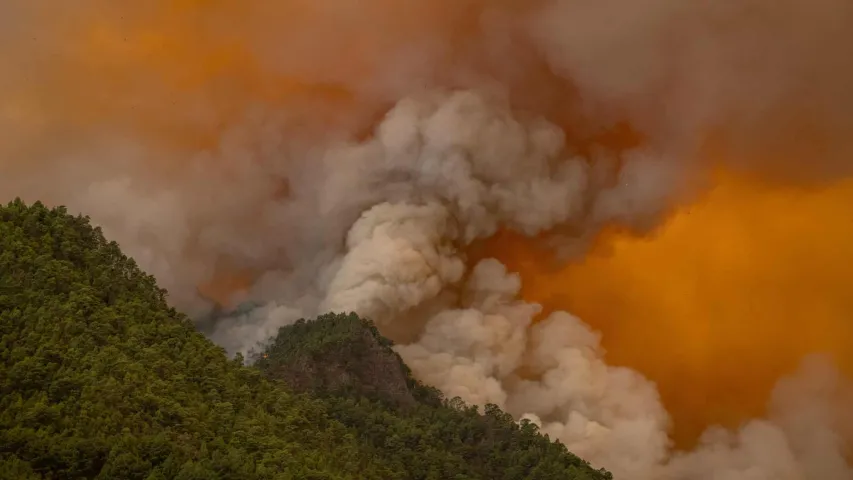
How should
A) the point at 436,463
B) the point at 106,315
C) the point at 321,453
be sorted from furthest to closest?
the point at 436,463
the point at 321,453
the point at 106,315

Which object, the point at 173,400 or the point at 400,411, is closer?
the point at 173,400

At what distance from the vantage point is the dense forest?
3069 cm

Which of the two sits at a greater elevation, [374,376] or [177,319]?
[374,376]

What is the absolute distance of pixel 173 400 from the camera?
3741 centimetres

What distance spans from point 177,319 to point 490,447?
30.5 m

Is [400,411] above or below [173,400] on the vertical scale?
above

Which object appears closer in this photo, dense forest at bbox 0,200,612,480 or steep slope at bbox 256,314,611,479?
dense forest at bbox 0,200,612,480

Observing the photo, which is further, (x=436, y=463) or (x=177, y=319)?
(x=436, y=463)

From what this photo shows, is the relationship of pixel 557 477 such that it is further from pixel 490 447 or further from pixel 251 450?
pixel 251 450

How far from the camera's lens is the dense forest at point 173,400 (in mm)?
30688

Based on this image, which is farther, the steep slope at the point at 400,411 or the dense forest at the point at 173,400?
the steep slope at the point at 400,411

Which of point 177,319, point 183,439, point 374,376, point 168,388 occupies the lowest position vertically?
point 183,439

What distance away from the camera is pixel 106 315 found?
42.4m

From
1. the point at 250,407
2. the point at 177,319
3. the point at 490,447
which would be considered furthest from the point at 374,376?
the point at 250,407
